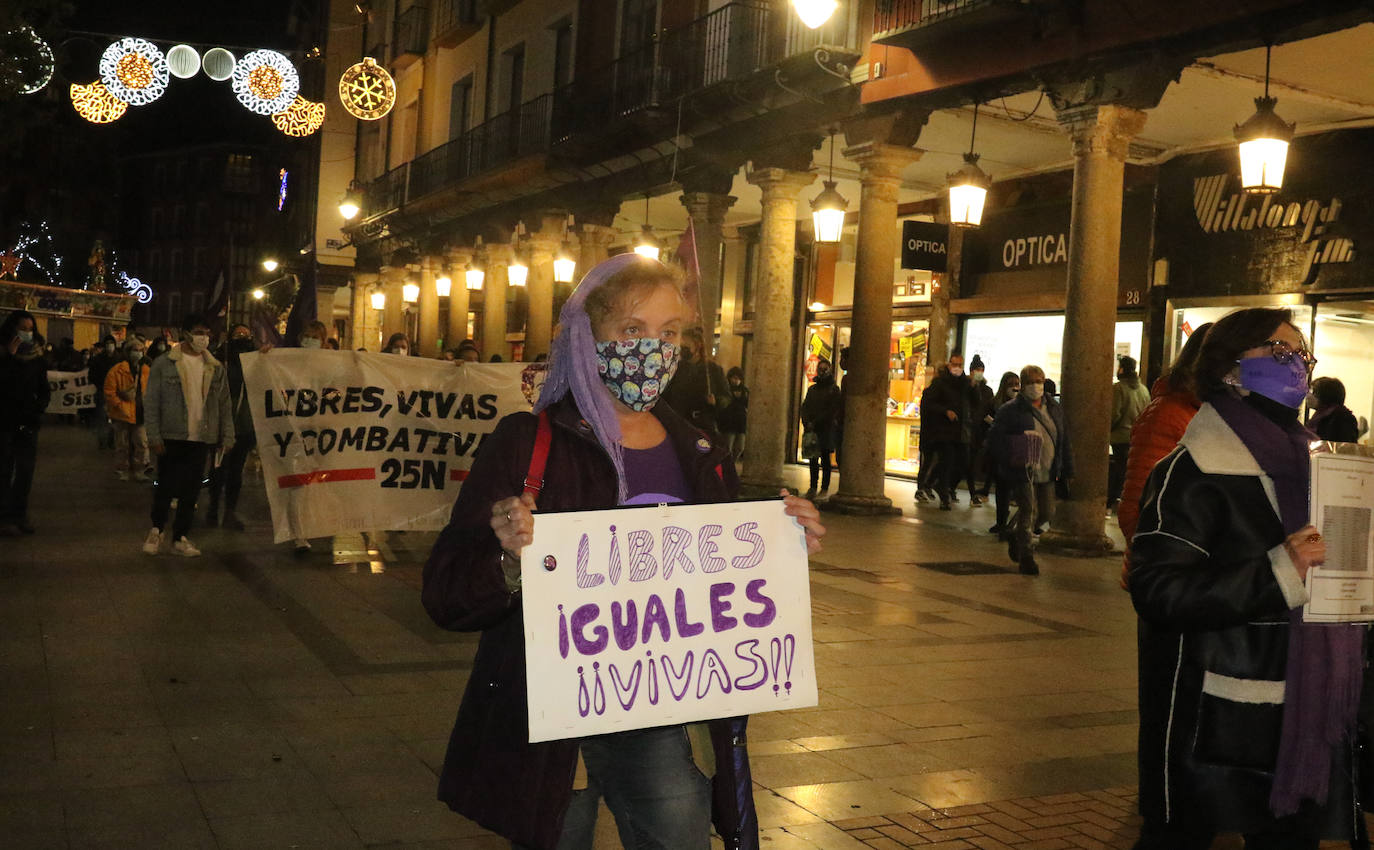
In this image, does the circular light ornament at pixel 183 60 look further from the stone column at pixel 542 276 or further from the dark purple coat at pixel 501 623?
the dark purple coat at pixel 501 623

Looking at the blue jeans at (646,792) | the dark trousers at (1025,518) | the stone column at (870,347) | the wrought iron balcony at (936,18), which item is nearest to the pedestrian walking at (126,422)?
the stone column at (870,347)

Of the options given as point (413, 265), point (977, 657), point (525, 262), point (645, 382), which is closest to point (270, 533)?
point (977, 657)

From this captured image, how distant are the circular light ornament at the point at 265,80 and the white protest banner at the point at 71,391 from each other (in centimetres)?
784

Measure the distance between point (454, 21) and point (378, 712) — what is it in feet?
97.8

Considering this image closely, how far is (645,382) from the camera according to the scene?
299cm

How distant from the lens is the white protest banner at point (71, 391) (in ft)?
77.6

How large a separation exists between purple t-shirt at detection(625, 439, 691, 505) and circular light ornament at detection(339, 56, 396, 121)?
17.3m

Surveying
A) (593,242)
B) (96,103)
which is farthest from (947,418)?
(96,103)

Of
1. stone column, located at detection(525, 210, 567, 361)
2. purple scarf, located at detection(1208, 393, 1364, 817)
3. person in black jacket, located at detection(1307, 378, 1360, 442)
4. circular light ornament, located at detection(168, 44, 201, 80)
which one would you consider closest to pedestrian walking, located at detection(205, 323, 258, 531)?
circular light ornament, located at detection(168, 44, 201, 80)

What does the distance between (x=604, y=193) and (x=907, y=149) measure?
8.77 metres

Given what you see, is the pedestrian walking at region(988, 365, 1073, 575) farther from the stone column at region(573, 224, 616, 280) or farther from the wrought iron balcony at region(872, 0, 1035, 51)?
the stone column at region(573, 224, 616, 280)

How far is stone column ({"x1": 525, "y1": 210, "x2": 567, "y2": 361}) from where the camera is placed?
85.0 feet

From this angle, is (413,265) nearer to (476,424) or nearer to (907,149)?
(907,149)

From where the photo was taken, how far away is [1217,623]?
10.7 feet
